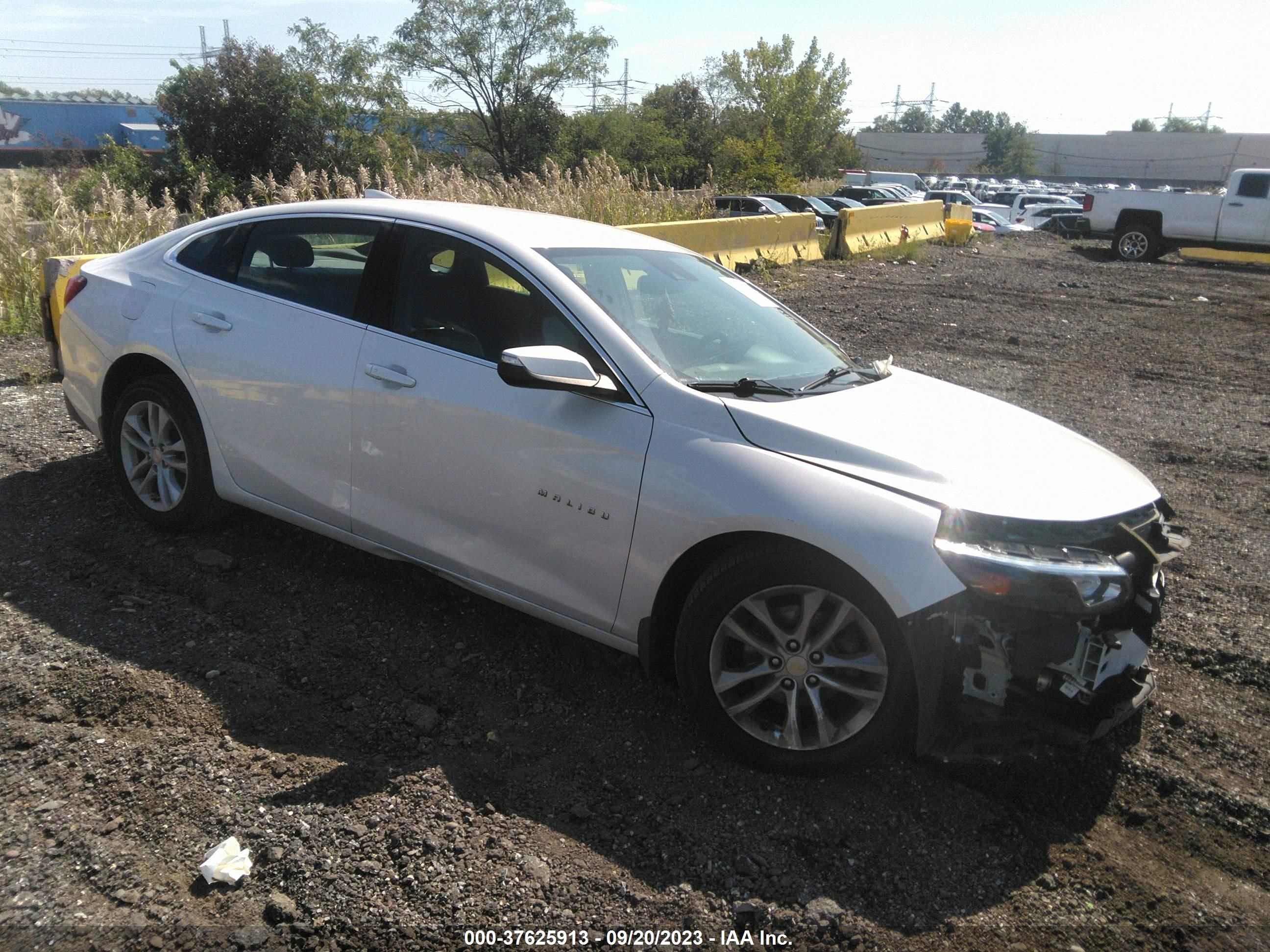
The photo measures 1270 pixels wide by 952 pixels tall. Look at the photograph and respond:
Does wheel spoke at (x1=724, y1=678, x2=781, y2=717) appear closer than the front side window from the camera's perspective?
Yes

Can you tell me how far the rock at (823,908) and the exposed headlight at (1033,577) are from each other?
3.14 feet

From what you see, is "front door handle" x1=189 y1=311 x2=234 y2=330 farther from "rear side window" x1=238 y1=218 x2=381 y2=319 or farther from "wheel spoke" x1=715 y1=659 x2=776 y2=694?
"wheel spoke" x1=715 y1=659 x2=776 y2=694

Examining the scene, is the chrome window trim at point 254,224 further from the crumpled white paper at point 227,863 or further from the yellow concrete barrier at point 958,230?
the yellow concrete barrier at point 958,230

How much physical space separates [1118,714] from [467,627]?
8.14 ft

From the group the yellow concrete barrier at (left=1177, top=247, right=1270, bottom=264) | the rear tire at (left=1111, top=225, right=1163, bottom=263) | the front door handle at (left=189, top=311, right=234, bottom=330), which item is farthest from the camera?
the rear tire at (left=1111, top=225, right=1163, bottom=263)

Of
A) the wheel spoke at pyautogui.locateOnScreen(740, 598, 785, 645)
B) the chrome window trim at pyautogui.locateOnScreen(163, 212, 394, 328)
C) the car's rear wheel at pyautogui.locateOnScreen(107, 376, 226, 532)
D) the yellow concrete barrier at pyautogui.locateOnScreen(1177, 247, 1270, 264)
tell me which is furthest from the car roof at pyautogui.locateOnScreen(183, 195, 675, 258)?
the yellow concrete barrier at pyautogui.locateOnScreen(1177, 247, 1270, 264)

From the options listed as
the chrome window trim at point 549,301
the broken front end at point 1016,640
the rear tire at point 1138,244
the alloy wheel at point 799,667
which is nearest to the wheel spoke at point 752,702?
the alloy wheel at point 799,667

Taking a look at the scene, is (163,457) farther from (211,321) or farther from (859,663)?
(859,663)

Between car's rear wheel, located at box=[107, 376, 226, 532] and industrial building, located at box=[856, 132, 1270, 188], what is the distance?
79.2 metres

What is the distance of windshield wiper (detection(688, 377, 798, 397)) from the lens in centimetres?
343

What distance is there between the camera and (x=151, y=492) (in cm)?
475

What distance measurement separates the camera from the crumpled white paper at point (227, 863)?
258cm

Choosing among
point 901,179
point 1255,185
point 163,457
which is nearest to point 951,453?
point 163,457

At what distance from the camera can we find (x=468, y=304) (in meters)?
3.83
